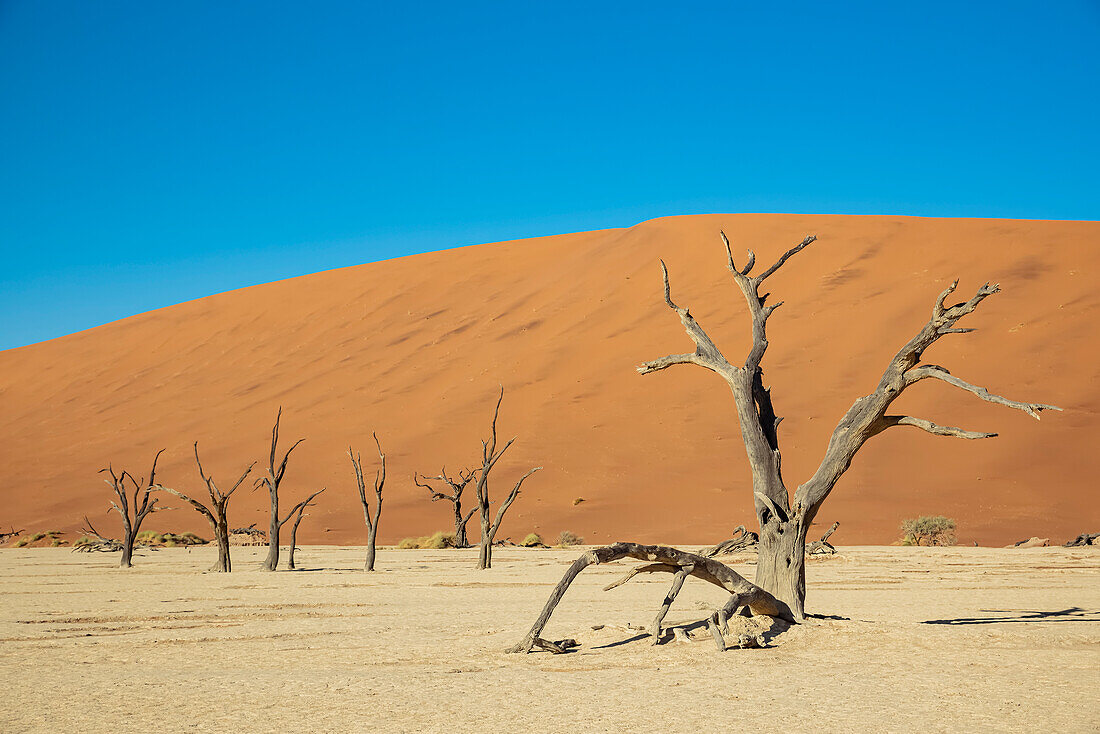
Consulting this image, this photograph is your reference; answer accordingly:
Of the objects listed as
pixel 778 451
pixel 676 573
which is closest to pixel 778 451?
pixel 778 451

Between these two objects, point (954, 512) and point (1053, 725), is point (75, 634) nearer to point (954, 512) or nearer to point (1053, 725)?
point (1053, 725)

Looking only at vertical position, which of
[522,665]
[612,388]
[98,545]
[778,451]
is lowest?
[522,665]

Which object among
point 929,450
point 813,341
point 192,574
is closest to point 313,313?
point 813,341

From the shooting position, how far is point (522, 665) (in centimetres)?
784

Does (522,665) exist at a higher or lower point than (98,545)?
lower

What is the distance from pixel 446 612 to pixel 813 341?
1322 inches

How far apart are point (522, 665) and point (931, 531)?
22499 mm

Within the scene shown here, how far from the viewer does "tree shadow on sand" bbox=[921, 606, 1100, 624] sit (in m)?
10.3

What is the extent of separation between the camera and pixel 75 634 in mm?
10469

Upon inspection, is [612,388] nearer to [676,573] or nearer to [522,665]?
[676,573]

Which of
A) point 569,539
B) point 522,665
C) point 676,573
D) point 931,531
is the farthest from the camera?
point 569,539

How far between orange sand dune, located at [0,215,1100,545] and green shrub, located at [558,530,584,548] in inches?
29.3

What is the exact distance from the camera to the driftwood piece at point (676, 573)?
307 inches

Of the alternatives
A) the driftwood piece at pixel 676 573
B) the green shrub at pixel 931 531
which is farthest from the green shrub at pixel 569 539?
the driftwood piece at pixel 676 573
